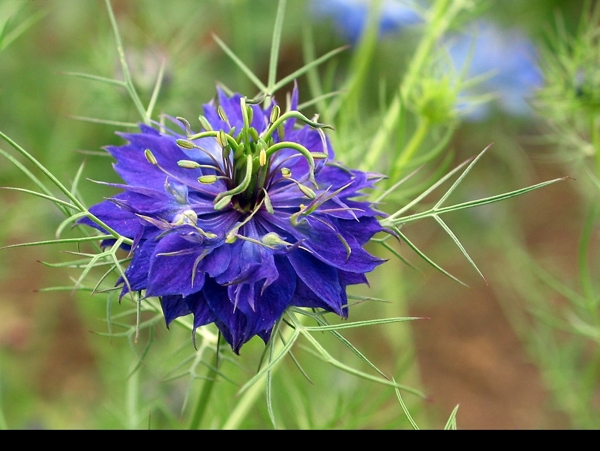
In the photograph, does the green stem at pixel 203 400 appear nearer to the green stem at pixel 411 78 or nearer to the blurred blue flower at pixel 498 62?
the green stem at pixel 411 78

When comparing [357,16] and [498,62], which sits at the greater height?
[357,16]

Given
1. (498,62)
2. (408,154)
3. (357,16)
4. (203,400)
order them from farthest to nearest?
(498,62) < (357,16) < (408,154) < (203,400)

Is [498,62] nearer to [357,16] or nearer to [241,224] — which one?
[357,16]

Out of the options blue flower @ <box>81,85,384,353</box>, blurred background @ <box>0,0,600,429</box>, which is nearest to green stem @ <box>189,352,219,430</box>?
blue flower @ <box>81,85,384,353</box>

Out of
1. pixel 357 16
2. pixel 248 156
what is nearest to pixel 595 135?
pixel 248 156

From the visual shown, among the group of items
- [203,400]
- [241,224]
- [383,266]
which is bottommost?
[383,266]
